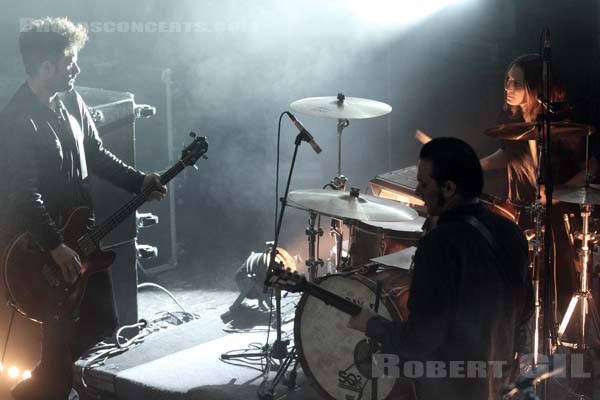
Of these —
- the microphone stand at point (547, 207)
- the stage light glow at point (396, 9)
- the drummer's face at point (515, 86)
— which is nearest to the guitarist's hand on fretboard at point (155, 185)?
the microphone stand at point (547, 207)

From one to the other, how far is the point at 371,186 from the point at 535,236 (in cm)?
149

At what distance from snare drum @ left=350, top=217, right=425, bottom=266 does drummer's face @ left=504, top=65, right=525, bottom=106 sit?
1088 mm

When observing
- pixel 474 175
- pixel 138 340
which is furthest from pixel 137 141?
pixel 474 175

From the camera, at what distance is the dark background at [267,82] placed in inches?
278

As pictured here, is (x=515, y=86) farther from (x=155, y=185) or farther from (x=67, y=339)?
(x=67, y=339)

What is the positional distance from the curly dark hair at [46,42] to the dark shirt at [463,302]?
254cm

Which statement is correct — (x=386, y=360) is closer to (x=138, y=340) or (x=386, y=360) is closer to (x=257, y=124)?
(x=138, y=340)

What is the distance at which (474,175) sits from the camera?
9.62 feet

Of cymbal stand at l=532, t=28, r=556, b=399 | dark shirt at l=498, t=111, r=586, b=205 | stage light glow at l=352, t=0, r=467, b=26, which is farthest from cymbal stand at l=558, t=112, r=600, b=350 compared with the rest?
stage light glow at l=352, t=0, r=467, b=26

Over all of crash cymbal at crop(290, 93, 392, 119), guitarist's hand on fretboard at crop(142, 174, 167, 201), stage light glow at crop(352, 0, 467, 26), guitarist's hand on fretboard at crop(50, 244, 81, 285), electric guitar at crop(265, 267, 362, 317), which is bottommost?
guitarist's hand on fretboard at crop(50, 244, 81, 285)

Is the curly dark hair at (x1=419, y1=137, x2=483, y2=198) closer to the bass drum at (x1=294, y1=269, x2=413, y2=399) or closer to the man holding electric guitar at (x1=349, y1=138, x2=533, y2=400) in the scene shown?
the man holding electric guitar at (x1=349, y1=138, x2=533, y2=400)

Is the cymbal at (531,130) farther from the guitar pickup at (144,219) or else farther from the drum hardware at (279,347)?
the guitar pickup at (144,219)

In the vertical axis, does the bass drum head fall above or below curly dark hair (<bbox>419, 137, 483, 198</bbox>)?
below

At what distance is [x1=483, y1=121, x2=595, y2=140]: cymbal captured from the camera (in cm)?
474
